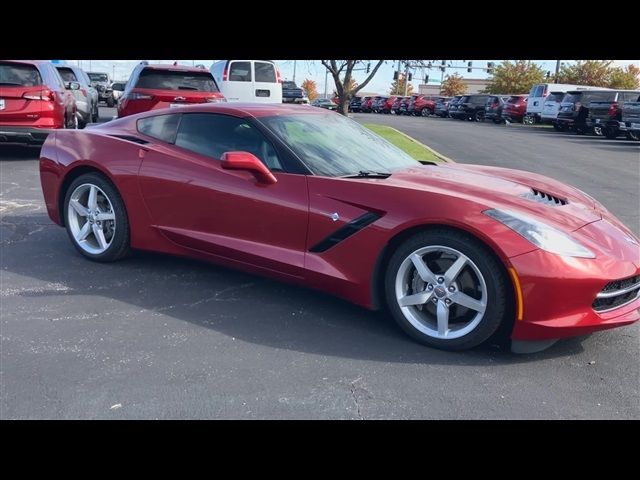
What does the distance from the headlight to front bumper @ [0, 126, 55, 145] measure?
8574mm

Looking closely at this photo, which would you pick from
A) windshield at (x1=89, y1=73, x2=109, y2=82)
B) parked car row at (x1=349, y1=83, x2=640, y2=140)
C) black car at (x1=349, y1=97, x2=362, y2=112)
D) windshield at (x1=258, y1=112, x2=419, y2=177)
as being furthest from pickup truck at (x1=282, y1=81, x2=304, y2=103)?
black car at (x1=349, y1=97, x2=362, y2=112)

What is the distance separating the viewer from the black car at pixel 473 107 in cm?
3591

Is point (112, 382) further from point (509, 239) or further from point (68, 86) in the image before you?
point (68, 86)

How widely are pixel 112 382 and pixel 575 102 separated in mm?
25525

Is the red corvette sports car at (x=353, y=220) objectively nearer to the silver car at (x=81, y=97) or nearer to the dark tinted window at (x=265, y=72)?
the silver car at (x=81, y=97)

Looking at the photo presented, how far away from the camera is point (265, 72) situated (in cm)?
1606

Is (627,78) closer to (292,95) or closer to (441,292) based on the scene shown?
(292,95)

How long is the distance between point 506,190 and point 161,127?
2.71 metres

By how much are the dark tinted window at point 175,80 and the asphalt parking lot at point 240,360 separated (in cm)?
655

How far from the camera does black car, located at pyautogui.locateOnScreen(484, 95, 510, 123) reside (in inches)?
1307

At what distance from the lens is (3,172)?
941cm

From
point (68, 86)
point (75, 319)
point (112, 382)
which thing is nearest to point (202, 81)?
point (68, 86)

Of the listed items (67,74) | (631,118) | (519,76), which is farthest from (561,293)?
(519,76)

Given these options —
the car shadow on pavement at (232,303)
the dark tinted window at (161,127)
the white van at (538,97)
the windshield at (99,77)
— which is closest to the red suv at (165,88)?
the car shadow on pavement at (232,303)
